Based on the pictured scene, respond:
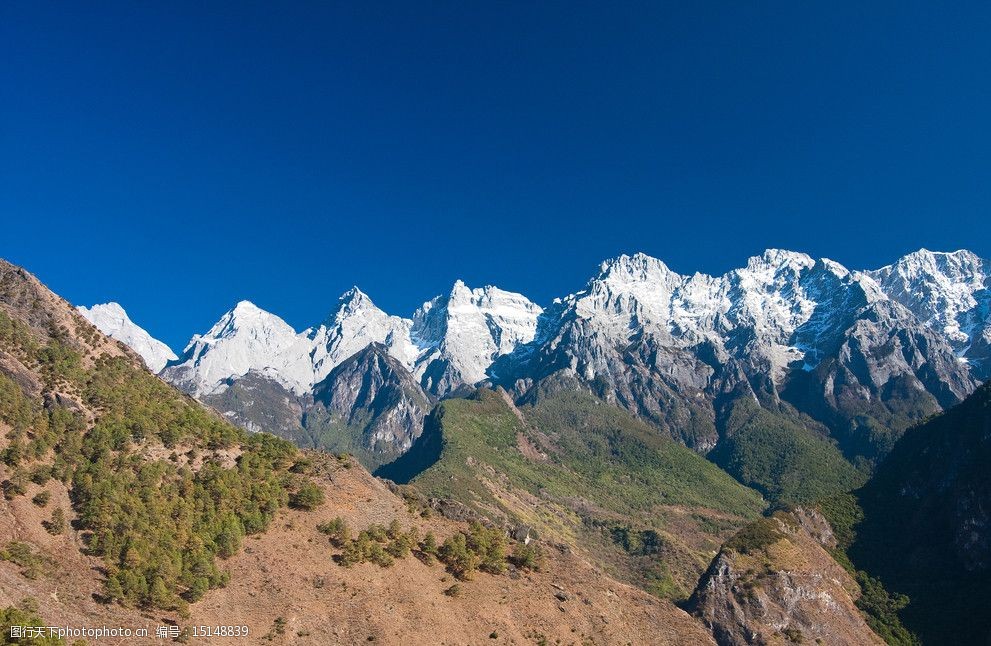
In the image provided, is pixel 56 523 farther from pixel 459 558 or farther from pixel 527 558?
pixel 527 558

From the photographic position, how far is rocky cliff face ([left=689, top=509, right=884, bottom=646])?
131m

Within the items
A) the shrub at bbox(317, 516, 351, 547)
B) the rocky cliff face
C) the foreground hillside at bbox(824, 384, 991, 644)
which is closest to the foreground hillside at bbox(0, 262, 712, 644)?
the shrub at bbox(317, 516, 351, 547)

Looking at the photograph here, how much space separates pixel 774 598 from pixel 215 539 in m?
117

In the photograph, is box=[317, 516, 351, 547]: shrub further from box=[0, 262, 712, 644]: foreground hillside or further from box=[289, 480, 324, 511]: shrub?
box=[289, 480, 324, 511]: shrub

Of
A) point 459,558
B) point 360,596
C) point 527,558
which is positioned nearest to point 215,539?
point 360,596

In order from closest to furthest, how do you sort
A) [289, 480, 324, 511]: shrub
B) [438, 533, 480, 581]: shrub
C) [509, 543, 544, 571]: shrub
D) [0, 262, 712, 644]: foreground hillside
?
[0, 262, 712, 644]: foreground hillside → [438, 533, 480, 581]: shrub → [289, 480, 324, 511]: shrub → [509, 543, 544, 571]: shrub

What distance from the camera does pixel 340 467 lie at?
120750 millimetres

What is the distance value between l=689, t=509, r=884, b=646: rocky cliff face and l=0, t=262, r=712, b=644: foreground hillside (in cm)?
1846

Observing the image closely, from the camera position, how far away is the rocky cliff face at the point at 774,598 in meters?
131

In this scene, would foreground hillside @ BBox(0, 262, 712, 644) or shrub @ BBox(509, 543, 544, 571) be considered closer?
foreground hillside @ BBox(0, 262, 712, 644)

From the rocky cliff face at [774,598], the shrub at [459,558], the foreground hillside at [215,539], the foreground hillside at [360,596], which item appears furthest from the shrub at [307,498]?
the rocky cliff face at [774,598]

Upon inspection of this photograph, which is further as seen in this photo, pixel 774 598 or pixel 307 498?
pixel 774 598

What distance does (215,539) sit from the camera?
88.4m

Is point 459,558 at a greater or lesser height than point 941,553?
greater
